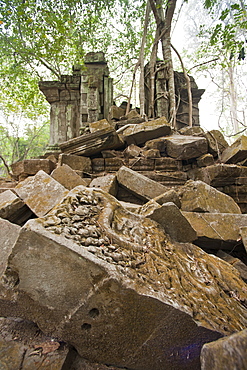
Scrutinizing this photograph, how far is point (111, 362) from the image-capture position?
1.27 metres

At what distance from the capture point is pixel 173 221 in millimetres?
2035

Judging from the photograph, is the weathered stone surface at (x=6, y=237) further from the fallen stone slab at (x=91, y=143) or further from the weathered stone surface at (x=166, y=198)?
the fallen stone slab at (x=91, y=143)

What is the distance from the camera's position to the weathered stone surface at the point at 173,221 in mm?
2023

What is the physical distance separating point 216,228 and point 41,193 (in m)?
2.24

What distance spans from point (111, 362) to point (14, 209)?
2.00m

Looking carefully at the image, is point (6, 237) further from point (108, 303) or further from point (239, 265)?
point (239, 265)

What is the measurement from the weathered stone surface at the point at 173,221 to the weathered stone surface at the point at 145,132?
3.31 meters

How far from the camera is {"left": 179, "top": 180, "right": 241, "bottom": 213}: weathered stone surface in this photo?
9.41 ft

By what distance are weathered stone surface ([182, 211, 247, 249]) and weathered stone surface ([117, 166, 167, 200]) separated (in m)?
0.65

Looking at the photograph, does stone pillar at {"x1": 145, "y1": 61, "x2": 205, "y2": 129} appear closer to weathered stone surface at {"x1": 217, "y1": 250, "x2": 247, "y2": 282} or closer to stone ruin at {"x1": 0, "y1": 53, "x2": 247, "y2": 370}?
weathered stone surface at {"x1": 217, "y1": 250, "x2": 247, "y2": 282}

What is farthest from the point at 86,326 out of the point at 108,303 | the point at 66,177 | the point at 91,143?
the point at 91,143

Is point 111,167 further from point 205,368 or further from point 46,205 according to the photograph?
point 205,368

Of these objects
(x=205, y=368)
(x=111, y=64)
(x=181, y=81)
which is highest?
(x=111, y=64)

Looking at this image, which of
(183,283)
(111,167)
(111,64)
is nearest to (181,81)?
(111,64)
